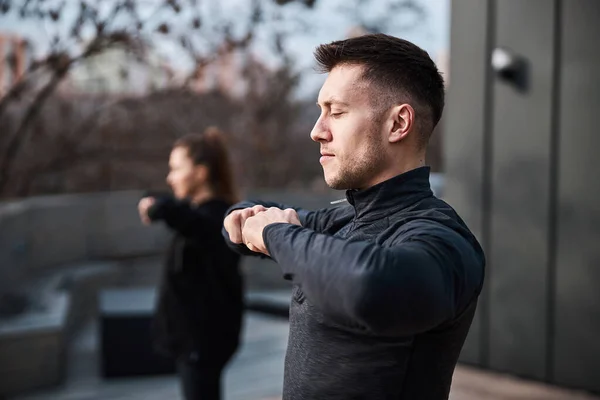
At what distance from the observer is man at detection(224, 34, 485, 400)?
1.13 m

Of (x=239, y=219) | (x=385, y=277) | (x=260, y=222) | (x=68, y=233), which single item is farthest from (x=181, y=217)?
(x=68, y=233)

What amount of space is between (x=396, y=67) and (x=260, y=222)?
0.40m

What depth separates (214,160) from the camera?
11.3 feet

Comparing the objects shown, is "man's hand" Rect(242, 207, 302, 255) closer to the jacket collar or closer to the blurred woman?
the jacket collar

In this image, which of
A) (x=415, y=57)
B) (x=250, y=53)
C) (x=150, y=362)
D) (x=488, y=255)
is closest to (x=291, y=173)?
(x=250, y=53)

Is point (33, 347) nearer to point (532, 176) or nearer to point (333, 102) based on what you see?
point (532, 176)

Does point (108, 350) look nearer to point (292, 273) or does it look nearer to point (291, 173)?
point (292, 273)

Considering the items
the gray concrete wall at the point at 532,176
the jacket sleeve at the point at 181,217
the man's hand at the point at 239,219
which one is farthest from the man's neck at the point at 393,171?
the gray concrete wall at the point at 532,176

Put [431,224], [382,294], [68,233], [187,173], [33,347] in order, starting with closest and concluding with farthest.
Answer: [382,294], [431,224], [187,173], [33,347], [68,233]

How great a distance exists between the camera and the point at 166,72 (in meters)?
6.30

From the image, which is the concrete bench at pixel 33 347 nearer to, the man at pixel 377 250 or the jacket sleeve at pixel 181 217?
the jacket sleeve at pixel 181 217

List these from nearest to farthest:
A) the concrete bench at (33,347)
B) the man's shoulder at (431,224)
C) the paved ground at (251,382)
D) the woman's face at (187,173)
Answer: the man's shoulder at (431,224) → the woman's face at (187,173) → the paved ground at (251,382) → the concrete bench at (33,347)

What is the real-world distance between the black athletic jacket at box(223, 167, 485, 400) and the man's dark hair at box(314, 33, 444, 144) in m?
0.14

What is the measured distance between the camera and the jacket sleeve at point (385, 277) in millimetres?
1115
